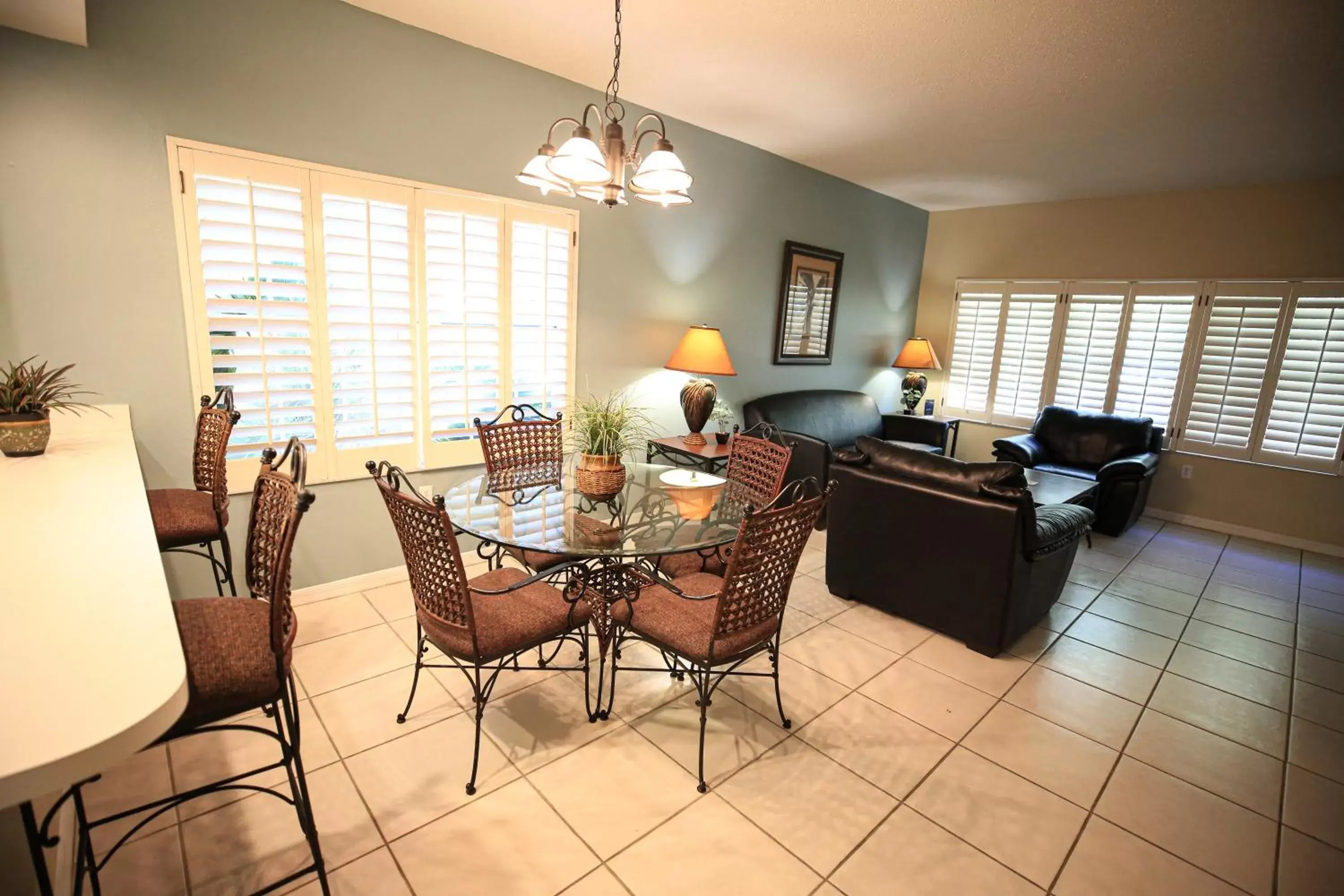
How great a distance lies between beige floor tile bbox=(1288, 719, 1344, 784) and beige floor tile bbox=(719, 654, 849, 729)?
1.61m

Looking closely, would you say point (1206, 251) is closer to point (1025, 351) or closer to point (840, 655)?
point (1025, 351)

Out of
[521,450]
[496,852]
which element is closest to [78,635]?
[496,852]

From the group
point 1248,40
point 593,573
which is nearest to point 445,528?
point 593,573

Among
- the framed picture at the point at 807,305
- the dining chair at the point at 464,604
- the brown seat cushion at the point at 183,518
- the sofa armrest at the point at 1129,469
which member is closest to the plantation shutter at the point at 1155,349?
the sofa armrest at the point at 1129,469

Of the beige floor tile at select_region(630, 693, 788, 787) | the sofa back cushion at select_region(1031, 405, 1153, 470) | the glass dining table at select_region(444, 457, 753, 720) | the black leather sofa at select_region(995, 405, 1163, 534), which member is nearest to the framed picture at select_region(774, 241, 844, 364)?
the black leather sofa at select_region(995, 405, 1163, 534)

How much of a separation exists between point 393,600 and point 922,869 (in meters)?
2.48

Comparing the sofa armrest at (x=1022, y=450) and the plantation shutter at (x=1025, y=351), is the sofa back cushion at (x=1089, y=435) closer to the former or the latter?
the sofa armrest at (x=1022, y=450)

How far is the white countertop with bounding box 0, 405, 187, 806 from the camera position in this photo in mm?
656

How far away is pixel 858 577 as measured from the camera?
315cm

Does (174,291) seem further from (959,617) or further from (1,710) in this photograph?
(959,617)

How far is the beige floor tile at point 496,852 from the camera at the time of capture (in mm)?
1552

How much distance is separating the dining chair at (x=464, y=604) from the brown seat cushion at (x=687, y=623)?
181 mm

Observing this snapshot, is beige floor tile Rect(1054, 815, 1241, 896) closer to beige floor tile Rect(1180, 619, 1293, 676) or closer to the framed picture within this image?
beige floor tile Rect(1180, 619, 1293, 676)

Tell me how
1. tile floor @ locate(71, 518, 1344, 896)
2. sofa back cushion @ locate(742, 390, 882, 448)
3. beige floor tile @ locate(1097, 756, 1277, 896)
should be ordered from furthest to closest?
A: sofa back cushion @ locate(742, 390, 882, 448) < beige floor tile @ locate(1097, 756, 1277, 896) < tile floor @ locate(71, 518, 1344, 896)
